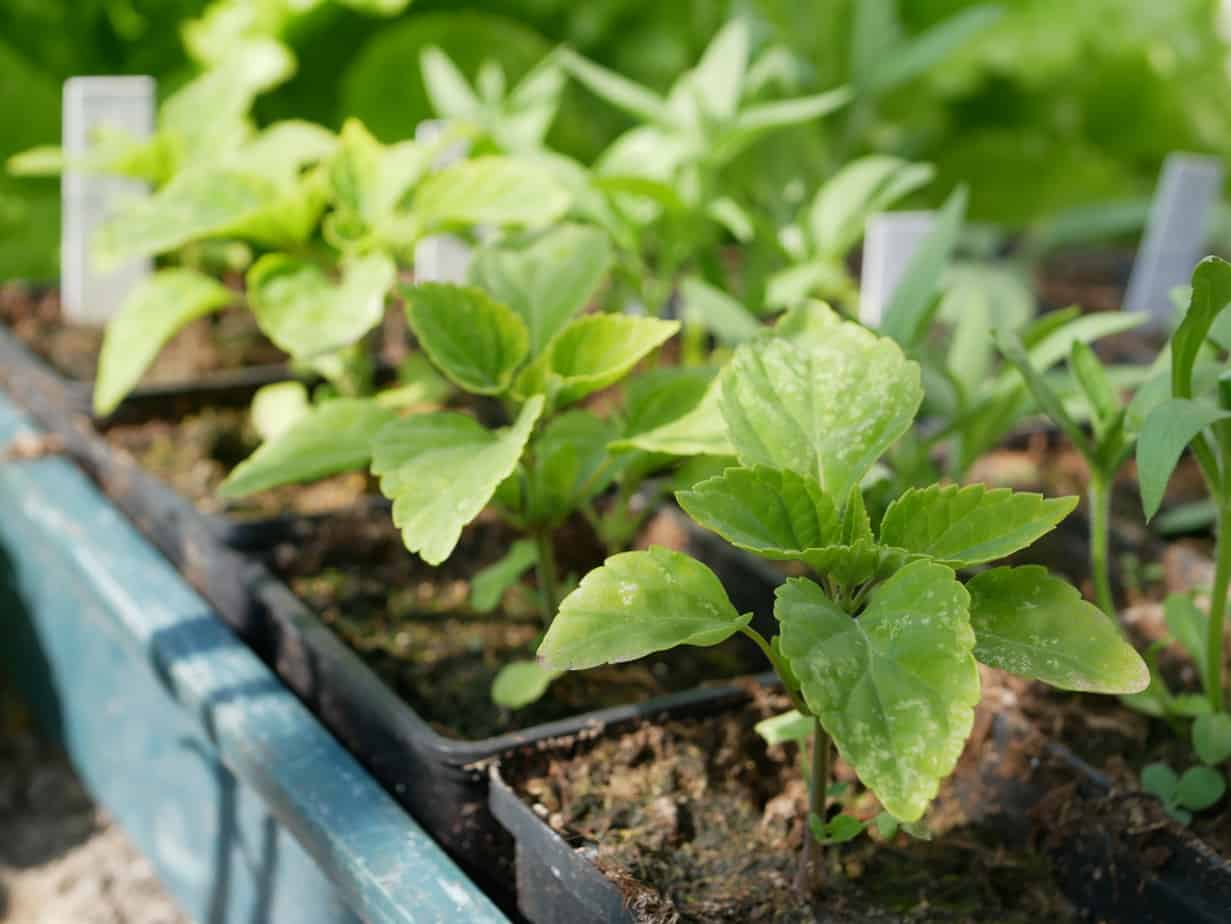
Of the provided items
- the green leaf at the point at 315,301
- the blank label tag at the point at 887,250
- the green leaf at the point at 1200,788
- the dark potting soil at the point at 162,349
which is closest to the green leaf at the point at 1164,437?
the green leaf at the point at 1200,788

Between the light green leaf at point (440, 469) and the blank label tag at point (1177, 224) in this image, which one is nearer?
the light green leaf at point (440, 469)

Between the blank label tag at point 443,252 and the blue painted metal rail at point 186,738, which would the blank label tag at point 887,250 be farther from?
the blue painted metal rail at point 186,738

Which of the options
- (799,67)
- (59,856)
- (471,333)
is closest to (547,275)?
(471,333)

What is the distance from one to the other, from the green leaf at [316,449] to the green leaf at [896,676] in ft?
1.39

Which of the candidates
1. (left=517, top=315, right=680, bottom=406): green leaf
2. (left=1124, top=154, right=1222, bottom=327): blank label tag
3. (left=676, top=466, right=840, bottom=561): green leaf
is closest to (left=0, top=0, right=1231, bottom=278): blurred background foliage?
(left=1124, top=154, right=1222, bottom=327): blank label tag

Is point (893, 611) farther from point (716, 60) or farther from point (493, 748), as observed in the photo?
point (716, 60)

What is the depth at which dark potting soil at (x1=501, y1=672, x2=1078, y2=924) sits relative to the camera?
0.81 metres

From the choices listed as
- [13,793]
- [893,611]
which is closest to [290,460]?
[893,611]

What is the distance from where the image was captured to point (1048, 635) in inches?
27.4

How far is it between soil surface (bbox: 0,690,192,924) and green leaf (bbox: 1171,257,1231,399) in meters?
1.07

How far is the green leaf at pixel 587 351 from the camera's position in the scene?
2.97ft

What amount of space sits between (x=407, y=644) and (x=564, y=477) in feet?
0.84

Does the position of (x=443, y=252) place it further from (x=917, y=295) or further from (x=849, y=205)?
(x=917, y=295)

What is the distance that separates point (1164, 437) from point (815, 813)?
28 cm
